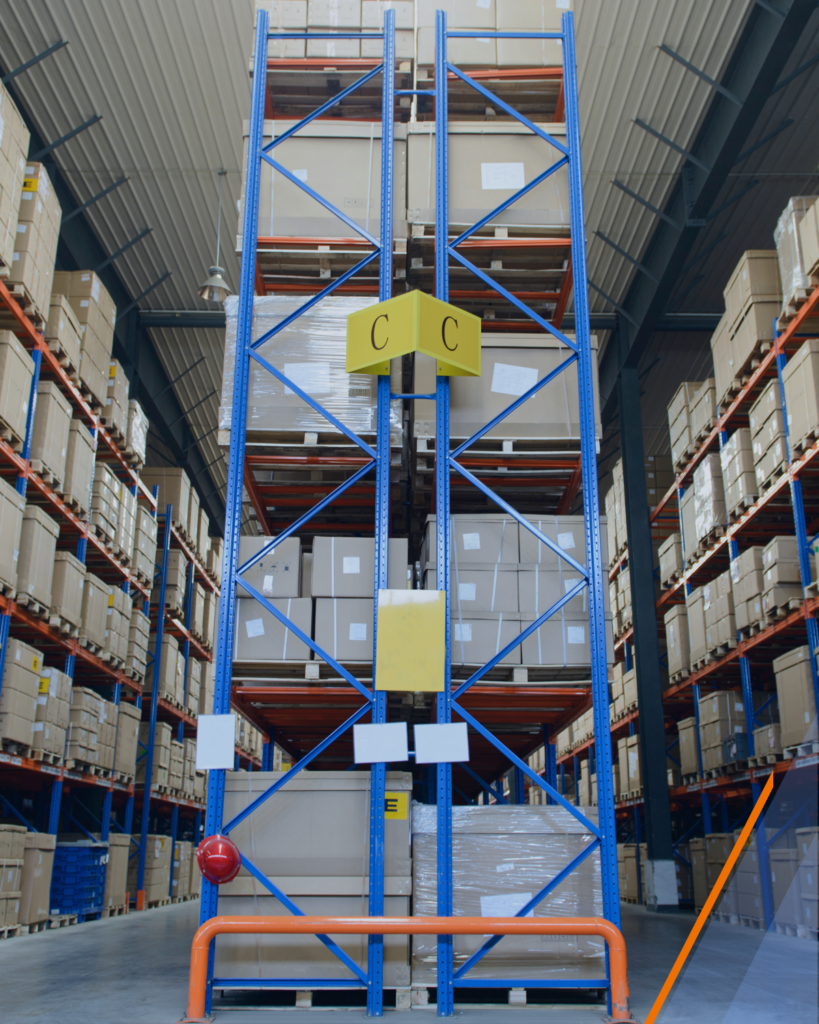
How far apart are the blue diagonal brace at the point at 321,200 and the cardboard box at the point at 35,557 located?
4.17m

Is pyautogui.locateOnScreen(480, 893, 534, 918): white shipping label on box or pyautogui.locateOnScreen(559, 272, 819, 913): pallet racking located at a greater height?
pyautogui.locateOnScreen(559, 272, 819, 913): pallet racking

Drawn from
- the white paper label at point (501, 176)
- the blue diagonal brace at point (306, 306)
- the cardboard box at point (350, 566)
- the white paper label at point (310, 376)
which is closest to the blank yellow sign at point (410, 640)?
the cardboard box at point (350, 566)

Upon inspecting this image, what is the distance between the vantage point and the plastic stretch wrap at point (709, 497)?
36.4 ft

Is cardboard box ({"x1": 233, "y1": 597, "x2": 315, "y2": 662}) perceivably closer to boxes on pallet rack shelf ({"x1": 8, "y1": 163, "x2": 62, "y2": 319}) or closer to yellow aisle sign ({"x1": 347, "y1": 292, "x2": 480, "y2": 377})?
yellow aisle sign ({"x1": 347, "y1": 292, "x2": 480, "y2": 377})

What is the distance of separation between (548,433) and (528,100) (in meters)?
2.91

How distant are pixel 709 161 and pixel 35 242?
7.27m

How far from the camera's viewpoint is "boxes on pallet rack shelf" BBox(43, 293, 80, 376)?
30.4 feet

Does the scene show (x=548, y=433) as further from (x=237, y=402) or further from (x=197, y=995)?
(x=197, y=995)

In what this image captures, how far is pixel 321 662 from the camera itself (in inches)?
220

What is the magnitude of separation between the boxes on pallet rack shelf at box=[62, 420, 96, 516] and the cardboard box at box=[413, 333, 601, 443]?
4.96 m

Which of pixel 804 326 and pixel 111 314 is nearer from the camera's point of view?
pixel 804 326

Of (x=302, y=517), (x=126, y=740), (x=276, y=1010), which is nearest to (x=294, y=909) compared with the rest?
(x=276, y=1010)

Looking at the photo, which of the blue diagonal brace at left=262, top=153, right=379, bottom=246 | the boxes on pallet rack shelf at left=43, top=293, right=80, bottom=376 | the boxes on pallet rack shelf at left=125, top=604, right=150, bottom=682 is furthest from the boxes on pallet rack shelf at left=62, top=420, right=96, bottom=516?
the blue diagonal brace at left=262, top=153, right=379, bottom=246

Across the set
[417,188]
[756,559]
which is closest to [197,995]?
[417,188]
